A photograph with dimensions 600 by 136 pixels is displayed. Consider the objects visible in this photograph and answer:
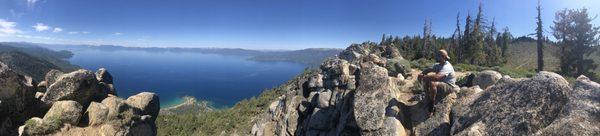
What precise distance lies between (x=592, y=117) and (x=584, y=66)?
53.1 meters

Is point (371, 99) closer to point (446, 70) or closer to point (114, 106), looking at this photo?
point (446, 70)

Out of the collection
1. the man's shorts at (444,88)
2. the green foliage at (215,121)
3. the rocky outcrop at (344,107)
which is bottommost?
the green foliage at (215,121)

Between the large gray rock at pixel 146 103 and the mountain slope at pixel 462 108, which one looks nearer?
the mountain slope at pixel 462 108

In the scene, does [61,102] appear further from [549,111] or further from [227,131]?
[227,131]

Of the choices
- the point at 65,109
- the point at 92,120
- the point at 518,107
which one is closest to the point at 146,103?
the point at 92,120

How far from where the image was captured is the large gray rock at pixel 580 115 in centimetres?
1111

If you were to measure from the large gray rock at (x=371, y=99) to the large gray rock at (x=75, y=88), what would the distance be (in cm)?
1325

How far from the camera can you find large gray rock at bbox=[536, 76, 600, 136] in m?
11.1

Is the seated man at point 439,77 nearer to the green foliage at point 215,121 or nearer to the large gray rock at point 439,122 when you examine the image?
the large gray rock at point 439,122

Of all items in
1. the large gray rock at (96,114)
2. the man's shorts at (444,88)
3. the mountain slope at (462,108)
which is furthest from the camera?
the man's shorts at (444,88)

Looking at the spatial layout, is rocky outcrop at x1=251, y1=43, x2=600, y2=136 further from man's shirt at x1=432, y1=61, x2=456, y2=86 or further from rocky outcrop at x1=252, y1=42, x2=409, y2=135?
man's shirt at x1=432, y1=61, x2=456, y2=86

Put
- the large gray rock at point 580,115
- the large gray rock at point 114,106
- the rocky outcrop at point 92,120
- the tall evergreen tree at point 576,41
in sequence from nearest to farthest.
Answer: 1. the large gray rock at point 580,115
2. the rocky outcrop at point 92,120
3. the large gray rock at point 114,106
4. the tall evergreen tree at point 576,41

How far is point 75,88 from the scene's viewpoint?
57.4 ft

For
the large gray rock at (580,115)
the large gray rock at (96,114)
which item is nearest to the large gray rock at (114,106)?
the large gray rock at (96,114)
